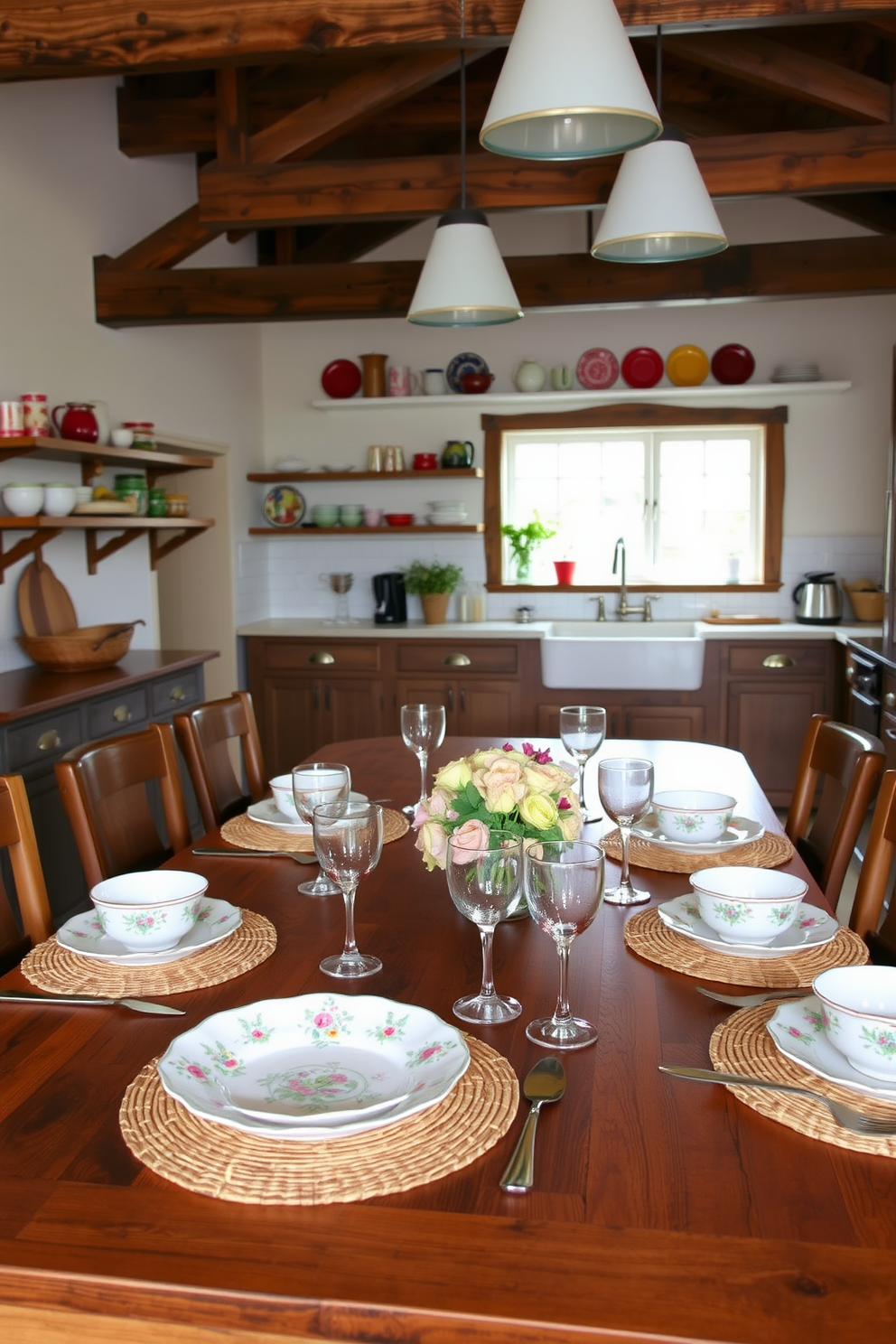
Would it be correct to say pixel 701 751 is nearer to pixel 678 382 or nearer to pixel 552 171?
pixel 552 171

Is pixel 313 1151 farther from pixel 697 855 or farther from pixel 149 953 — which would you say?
pixel 697 855

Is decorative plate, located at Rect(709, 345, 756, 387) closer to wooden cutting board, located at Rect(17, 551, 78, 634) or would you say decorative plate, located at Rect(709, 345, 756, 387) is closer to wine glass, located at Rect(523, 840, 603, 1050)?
wooden cutting board, located at Rect(17, 551, 78, 634)

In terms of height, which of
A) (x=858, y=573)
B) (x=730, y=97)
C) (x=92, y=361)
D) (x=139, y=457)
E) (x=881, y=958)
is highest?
(x=730, y=97)

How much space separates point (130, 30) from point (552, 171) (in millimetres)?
1439

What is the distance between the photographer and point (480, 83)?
16.8 ft

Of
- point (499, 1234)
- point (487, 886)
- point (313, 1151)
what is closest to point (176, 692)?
point (487, 886)

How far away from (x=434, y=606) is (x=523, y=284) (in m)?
1.69

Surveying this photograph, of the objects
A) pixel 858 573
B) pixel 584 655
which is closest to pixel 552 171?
pixel 584 655

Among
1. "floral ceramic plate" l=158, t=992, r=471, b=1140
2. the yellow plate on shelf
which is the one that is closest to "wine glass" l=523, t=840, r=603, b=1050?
"floral ceramic plate" l=158, t=992, r=471, b=1140

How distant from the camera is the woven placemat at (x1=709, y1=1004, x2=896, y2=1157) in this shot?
102cm

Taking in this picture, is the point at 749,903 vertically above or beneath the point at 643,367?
beneath

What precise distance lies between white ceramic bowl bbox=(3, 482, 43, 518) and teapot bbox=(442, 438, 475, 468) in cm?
251

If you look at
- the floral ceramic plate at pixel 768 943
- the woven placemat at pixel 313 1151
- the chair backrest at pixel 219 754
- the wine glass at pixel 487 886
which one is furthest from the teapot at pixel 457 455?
the woven placemat at pixel 313 1151

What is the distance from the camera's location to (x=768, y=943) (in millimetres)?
1484
